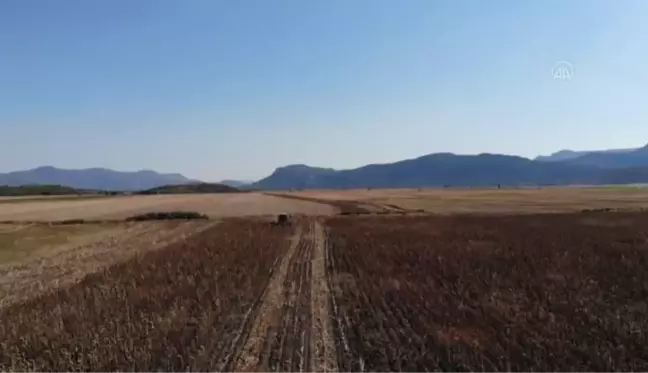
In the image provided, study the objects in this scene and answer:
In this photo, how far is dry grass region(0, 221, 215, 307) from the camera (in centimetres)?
2031

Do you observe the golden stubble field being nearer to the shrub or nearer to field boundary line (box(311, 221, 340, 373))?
field boundary line (box(311, 221, 340, 373))

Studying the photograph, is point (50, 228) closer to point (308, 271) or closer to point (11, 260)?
point (11, 260)

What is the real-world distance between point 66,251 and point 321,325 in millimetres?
22314

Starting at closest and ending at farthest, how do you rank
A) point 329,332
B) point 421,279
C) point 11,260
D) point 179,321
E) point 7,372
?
point 7,372
point 329,332
point 179,321
point 421,279
point 11,260

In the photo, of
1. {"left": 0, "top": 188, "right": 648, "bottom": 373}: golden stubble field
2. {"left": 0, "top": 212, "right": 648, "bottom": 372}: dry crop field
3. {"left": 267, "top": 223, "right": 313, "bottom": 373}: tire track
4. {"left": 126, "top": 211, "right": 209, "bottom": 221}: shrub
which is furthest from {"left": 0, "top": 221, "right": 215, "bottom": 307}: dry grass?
{"left": 126, "top": 211, "right": 209, "bottom": 221}: shrub

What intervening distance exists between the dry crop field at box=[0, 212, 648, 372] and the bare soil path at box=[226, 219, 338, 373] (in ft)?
0.15

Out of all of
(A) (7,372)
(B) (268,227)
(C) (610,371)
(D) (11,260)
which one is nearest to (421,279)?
(C) (610,371)

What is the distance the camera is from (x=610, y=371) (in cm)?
940

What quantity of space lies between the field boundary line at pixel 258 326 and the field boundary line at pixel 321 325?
3.23 ft

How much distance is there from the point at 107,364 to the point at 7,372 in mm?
1735

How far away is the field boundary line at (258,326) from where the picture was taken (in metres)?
10.5

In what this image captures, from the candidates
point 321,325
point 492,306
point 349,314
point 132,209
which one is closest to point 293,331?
point 321,325

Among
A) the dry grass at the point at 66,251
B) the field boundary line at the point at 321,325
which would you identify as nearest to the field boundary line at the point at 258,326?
the field boundary line at the point at 321,325

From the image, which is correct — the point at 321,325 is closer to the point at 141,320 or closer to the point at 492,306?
the point at 141,320
